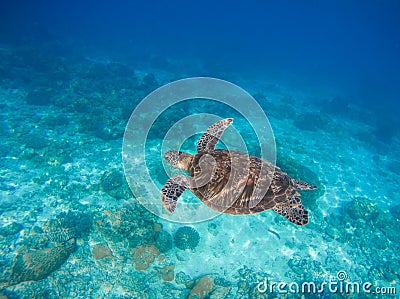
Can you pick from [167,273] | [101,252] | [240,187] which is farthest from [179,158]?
[101,252]

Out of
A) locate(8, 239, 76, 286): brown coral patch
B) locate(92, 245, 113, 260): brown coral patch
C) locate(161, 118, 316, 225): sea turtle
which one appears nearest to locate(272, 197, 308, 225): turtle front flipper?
locate(161, 118, 316, 225): sea turtle

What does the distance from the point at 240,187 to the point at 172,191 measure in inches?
88.2

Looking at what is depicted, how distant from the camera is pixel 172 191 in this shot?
6.59m

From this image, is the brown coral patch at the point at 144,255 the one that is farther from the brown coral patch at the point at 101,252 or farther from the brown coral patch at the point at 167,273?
the brown coral patch at the point at 101,252

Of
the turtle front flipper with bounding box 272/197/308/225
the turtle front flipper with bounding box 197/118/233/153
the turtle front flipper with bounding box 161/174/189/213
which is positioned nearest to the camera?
the turtle front flipper with bounding box 161/174/189/213

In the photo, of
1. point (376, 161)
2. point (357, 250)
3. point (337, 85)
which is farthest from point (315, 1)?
point (357, 250)

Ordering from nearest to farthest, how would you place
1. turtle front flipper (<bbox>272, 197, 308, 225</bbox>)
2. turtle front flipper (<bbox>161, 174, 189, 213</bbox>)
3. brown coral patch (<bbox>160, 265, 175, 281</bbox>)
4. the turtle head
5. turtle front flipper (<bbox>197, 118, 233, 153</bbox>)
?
turtle front flipper (<bbox>161, 174, 189, 213</bbox>) → turtle front flipper (<bbox>272, 197, 308, 225</bbox>) → the turtle head → turtle front flipper (<bbox>197, 118, 233, 153</bbox>) → brown coral patch (<bbox>160, 265, 175, 281</bbox>)

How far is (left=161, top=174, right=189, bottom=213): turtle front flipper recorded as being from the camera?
20.1 feet

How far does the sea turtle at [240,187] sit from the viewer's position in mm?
6484

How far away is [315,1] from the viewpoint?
11544 cm

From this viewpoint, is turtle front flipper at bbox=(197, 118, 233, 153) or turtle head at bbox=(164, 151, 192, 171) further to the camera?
turtle front flipper at bbox=(197, 118, 233, 153)

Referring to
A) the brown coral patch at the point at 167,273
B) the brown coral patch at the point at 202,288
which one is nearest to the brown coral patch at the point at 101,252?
the brown coral patch at the point at 167,273

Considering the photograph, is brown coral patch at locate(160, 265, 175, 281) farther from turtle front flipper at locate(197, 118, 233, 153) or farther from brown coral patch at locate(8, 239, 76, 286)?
turtle front flipper at locate(197, 118, 233, 153)

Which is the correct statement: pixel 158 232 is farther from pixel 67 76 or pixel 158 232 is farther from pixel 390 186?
pixel 67 76
